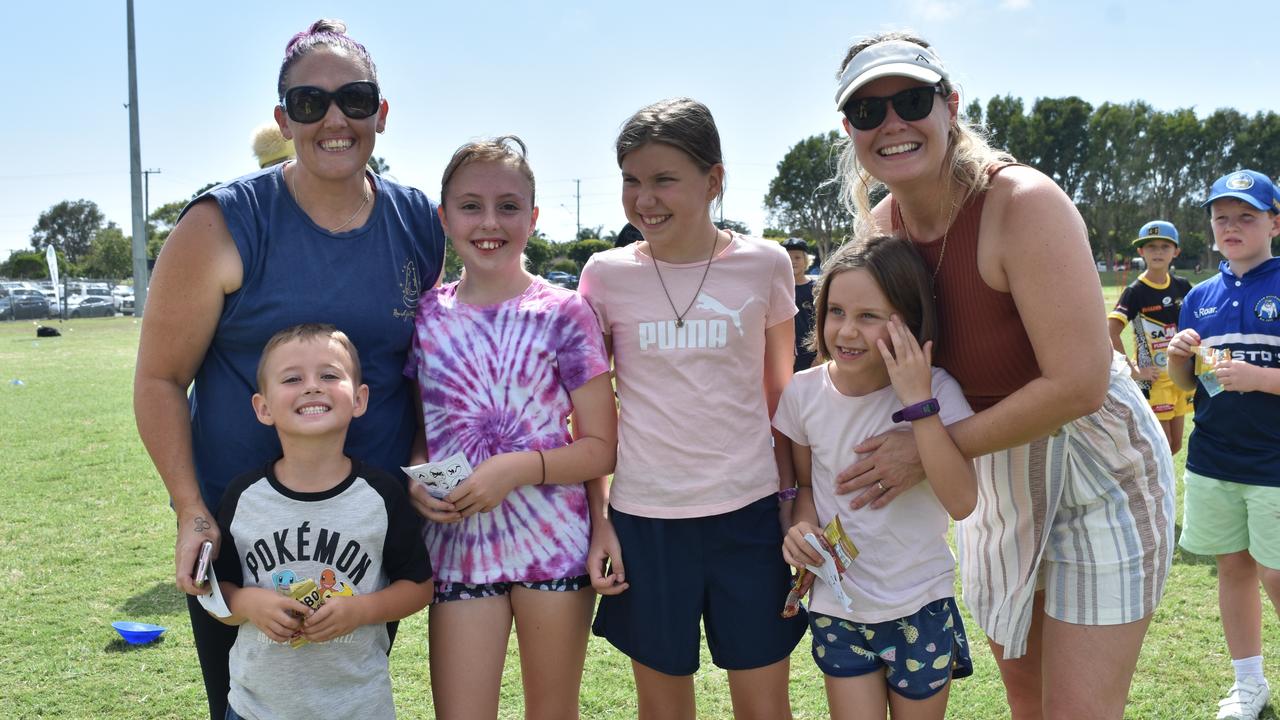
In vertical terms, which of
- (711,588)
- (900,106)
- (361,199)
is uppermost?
(900,106)

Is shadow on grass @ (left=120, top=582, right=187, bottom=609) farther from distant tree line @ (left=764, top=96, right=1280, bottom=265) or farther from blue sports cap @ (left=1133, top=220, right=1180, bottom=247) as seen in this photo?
distant tree line @ (left=764, top=96, right=1280, bottom=265)

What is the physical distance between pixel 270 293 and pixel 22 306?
1620 inches

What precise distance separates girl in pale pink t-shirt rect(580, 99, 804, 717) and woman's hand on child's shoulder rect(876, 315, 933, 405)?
501 millimetres

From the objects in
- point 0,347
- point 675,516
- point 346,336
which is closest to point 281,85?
point 346,336

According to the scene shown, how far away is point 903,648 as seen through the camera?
8.20 ft

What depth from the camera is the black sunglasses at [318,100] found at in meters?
2.51

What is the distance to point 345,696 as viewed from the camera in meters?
2.47

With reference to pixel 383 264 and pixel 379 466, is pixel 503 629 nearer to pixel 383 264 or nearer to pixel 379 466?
pixel 379 466

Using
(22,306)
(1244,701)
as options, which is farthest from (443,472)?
(22,306)

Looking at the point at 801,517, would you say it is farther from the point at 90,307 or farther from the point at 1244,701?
the point at 90,307

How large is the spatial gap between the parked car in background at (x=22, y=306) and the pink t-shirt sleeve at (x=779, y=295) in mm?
41443

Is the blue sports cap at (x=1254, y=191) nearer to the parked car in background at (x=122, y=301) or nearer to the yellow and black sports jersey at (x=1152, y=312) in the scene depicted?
the yellow and black sports jersey at (x=1152, y=312)

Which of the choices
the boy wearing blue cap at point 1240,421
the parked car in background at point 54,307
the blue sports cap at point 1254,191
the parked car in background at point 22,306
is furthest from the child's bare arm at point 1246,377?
the parked car in background at point 54,307

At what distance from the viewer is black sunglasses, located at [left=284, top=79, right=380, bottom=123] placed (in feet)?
8.23
